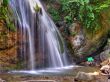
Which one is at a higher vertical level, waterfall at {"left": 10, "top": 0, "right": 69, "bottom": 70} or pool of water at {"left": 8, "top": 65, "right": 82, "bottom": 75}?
waterfall at {"left": 10, "top": 0, "right": 69, "bottom": 70}

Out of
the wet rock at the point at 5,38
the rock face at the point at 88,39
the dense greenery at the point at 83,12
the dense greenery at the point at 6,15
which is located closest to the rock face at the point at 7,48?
the wet rock at the point at 5,38

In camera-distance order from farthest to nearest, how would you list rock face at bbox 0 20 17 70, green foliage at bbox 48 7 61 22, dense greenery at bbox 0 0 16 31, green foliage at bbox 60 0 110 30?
1. green foliage at bbox 48 7 61 22
2. green foliage at bbox 60 0 110 30
3. dense greenery at bbox 0 0 16 31
4. rock face at bbox 0 20 17 70

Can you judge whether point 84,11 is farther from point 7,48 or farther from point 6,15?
point 7,48

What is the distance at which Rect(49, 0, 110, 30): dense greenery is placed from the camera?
17.3 m

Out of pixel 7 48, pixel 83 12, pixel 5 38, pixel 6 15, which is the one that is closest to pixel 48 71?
pixel 7 48

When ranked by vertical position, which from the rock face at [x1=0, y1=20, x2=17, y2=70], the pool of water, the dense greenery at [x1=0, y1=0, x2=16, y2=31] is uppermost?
the dense greenery at [x1=0, y1=0, x2=16, y2=31]

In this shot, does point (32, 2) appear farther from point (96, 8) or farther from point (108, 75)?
point (108, 75)

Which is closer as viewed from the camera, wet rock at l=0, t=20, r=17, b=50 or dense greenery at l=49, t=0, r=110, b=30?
wet rock at l=0, t=20, r=17, b=50

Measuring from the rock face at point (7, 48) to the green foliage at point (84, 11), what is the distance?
3859 mm

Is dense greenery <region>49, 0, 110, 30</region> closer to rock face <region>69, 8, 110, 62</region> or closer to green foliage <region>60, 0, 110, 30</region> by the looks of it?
green foliage <region>60, 0, 110, 30</region>

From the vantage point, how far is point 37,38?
51.2ft

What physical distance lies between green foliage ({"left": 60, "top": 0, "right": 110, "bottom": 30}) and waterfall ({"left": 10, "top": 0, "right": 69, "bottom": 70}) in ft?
4.24

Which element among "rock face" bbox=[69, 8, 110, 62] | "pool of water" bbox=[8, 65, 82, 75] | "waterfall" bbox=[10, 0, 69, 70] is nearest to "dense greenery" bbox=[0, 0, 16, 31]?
"waterfall" bbox=[10, 0, 69, 70]

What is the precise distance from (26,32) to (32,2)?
6.98 feet
